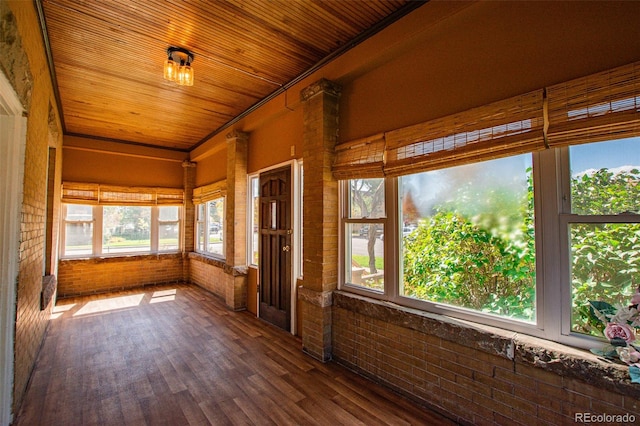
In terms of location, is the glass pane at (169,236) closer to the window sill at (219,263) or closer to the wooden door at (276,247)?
the window sill at (219,263)

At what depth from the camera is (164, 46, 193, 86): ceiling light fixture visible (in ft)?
9.50

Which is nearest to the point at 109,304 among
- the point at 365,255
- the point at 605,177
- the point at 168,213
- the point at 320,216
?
the point at 168,213

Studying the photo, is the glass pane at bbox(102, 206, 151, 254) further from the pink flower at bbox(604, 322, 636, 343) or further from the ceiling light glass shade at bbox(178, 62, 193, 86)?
the pink flower at bbox(604, 322, 636, 343)

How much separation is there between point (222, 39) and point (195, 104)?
1849mm

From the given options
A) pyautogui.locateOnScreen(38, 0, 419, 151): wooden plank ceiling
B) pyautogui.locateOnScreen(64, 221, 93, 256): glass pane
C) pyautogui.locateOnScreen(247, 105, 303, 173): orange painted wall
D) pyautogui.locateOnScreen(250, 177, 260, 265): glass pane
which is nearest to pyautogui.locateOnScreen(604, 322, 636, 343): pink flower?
pyautogui.locateOnScreen(38, 0, 419, 151): wooden plank ceiling

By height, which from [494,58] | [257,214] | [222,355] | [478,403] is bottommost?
[222,355]

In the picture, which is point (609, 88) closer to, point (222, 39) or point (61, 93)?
point (222, 39)

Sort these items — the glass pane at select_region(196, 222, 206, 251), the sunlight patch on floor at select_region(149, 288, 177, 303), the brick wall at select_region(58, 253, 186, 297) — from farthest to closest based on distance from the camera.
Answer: the glass pane at select_region(196, 222, 206, 251) < the brick wall at select_region(58, 253, 186, 297) < the sunlight patch on floor at select_region(149, 288, 177, 303)

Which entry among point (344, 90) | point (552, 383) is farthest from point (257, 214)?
point (552, 383)

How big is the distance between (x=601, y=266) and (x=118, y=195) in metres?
7.47

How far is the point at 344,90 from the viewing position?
3.18 metres

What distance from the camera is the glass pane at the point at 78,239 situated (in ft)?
19.3

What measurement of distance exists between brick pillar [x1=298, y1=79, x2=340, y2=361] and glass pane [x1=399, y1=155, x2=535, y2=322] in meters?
0.79

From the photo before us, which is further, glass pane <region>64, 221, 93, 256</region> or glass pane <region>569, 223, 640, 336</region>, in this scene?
glass pane <region>64, 221, 93, 256</region>
